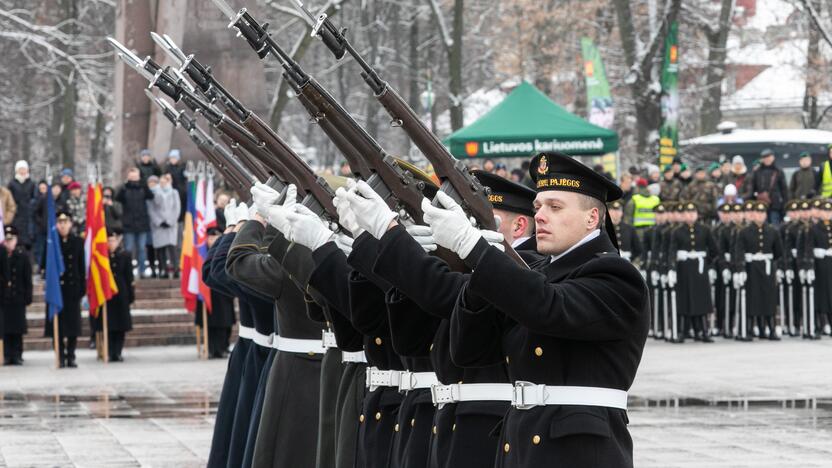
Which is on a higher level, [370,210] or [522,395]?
[370,210]

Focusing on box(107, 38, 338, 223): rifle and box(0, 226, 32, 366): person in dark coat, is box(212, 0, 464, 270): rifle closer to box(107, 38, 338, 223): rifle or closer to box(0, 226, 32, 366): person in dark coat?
box(107, 38, 338, 223): rifle

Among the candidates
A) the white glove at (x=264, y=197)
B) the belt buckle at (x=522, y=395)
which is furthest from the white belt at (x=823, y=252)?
the belt buckle at (x=522, y=395)

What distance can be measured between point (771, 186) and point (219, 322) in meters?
9.09

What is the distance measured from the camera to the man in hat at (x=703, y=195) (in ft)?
75.8

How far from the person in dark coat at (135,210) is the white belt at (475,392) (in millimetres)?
18921

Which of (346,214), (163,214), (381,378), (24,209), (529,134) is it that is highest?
(529,134)

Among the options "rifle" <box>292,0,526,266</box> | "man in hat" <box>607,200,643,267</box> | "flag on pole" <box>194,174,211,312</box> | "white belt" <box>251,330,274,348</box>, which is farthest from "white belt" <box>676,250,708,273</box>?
"rifle" <box>292,0,526,266</box>

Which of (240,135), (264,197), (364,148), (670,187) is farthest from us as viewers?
(670,187)

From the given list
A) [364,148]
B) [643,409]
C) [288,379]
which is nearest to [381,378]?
[364,148]

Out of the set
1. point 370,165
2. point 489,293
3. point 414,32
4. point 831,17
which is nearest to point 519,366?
point 489,293

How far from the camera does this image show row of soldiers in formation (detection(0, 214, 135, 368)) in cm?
1973

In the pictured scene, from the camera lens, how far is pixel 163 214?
956 inches

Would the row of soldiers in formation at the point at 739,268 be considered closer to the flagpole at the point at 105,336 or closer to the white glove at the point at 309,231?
the flagpole at the point at 105,336

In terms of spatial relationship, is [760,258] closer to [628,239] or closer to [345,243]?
[628,239]
